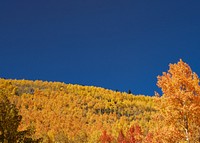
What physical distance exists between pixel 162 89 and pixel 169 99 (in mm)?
1073

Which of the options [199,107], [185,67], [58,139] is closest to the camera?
[199,107]

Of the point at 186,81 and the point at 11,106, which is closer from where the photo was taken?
the point at 186,81

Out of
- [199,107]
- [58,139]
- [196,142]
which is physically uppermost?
[58,139]

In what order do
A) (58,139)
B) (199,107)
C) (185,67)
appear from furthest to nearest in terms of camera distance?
(58,139) < (185,67) < (199,107)

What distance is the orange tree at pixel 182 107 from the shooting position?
23156mm

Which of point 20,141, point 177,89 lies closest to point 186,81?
point 177,89

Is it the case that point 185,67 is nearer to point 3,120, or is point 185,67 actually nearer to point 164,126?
point 164,126

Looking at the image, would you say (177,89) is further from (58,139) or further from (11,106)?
(58,139)

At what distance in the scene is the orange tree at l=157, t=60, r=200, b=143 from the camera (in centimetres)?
2316

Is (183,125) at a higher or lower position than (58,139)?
lower

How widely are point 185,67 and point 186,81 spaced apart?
1.10 metres

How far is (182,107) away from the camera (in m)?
23.1

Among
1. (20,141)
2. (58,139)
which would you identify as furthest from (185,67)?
(58,139)

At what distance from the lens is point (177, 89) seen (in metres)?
23.8
